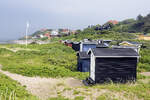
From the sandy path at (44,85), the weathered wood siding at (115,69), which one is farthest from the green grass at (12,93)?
the weathered wood siding at (115,69)

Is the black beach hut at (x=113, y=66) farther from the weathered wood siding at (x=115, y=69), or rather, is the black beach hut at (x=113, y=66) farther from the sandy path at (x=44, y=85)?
the sandy path at (x=44, y=85)

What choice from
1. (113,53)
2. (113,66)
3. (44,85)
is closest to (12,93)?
(44,85)

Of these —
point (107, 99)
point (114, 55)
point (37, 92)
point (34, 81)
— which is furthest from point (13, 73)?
point (107, 99)

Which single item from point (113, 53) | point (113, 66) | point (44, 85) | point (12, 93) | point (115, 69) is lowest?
point (44, 85)

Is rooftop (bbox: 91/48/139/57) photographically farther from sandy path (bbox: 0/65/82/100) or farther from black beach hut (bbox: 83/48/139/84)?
sandy path (bbox: 0/65/82/100)

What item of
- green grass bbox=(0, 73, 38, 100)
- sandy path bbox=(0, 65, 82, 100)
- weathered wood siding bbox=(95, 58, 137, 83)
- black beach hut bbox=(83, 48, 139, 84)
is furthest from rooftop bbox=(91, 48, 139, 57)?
green grass bbox=(0, 73, 38, 100)

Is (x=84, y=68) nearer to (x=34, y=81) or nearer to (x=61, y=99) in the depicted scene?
(x=34, y=81)

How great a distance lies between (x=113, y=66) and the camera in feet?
39.6

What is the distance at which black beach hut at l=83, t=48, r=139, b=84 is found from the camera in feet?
39.1

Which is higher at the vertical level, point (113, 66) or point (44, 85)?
point (113, 66)

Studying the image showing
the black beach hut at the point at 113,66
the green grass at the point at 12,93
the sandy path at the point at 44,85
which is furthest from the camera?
the black beach hut at the point at 113,66

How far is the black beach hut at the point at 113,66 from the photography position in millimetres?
11914

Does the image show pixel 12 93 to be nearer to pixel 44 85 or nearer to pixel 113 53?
pixel 44 85

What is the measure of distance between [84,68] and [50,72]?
375 cm
